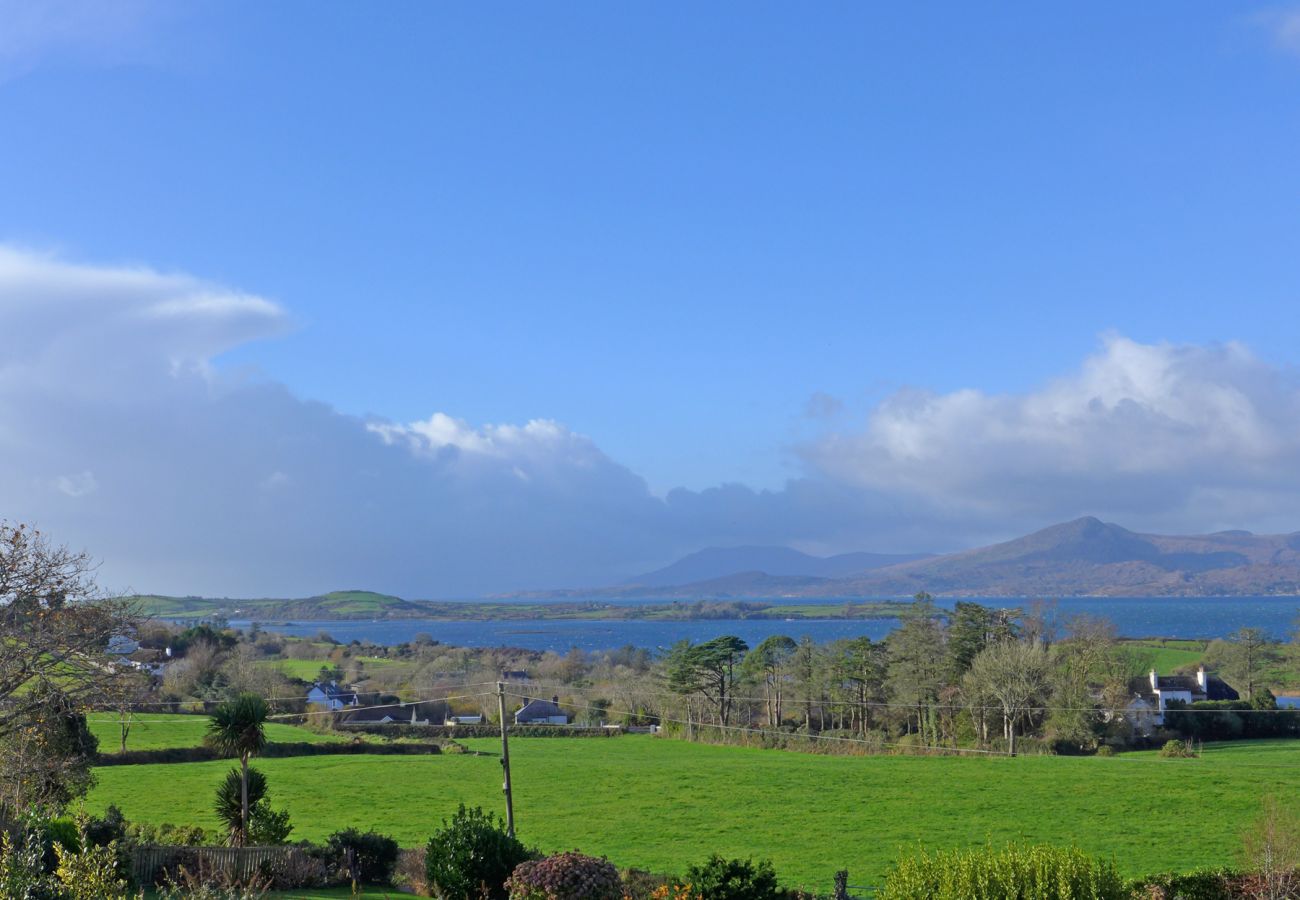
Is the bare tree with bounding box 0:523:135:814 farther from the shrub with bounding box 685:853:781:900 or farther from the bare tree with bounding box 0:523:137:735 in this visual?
the shrub with bounding box 685:853:781:900

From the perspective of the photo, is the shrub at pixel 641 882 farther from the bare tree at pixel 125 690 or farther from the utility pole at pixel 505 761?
the bare tree at pixel 125 690

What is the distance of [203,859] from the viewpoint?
23094mm

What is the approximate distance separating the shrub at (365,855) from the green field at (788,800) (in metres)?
7.28

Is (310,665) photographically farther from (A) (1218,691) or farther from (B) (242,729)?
(B) (242,729)

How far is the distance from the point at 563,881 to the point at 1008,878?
6.41 m

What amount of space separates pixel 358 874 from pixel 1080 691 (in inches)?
1776

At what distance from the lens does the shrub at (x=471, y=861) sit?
57.5 feet

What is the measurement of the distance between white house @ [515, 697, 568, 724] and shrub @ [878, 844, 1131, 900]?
66.7 m

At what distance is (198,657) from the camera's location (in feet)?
297

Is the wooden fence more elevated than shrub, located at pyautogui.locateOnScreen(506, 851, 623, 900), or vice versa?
shrub, located at pyautogui.locateOnScreen(506, 851, 623, 900)

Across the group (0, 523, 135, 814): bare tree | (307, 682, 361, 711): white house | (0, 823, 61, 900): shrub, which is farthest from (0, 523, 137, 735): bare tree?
(307, 682, 361, 711): white house

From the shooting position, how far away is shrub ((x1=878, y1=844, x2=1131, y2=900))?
11000 millimetres

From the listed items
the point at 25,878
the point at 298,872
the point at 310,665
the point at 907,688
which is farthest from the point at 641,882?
the point at 310,665

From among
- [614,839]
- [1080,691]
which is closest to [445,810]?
[614,839]
